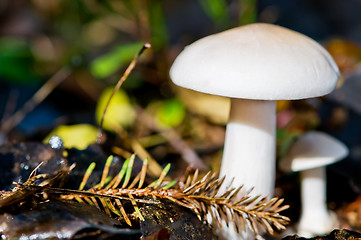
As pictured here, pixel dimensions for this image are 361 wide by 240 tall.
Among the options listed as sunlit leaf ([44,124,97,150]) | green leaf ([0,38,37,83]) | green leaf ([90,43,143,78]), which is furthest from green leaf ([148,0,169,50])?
green leaf ([0,38,37,83])

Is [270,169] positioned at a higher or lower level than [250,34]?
lower

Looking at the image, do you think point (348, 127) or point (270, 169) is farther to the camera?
point (348, 127)

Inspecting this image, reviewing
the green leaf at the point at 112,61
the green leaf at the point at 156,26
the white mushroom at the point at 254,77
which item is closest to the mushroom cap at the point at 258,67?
the white mushroom at the point at 254,77

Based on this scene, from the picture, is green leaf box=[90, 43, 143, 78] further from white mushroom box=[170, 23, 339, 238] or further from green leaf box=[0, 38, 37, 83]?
white mushroom box=[170, 23, 339, 238]

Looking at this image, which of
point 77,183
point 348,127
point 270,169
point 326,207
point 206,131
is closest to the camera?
point 77,183

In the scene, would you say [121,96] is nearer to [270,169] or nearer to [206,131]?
[206,131]

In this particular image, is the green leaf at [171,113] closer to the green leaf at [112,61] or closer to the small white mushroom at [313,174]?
the green leaf at [112,61]

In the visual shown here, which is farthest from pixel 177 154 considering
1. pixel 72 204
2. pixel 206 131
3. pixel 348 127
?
pixel 72 204
